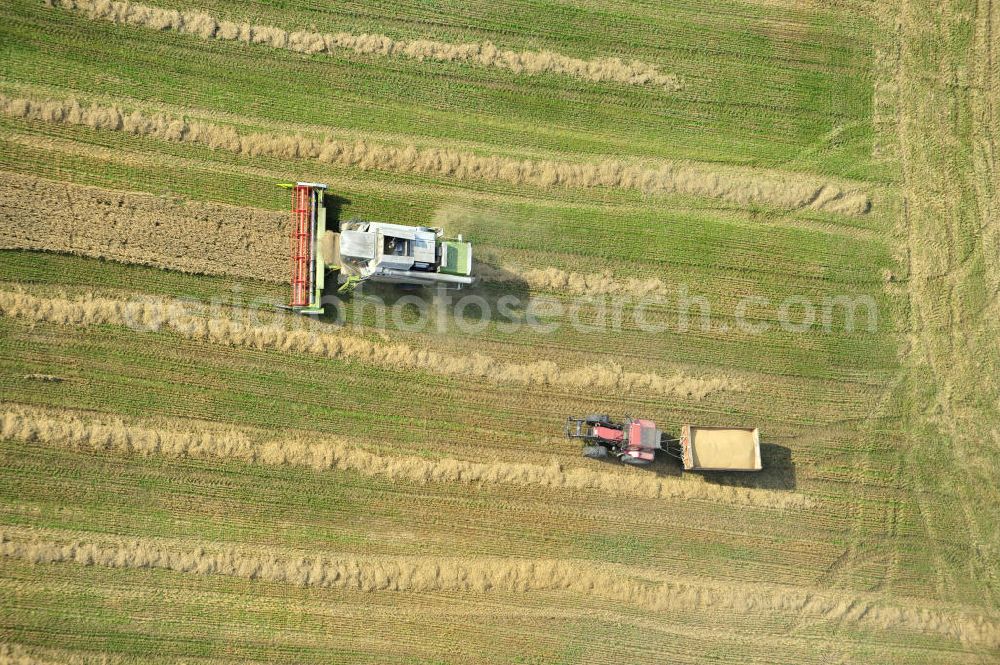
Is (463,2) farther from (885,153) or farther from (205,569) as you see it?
(205,569)

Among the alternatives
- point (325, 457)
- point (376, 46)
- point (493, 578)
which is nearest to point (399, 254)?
point (325, 457)

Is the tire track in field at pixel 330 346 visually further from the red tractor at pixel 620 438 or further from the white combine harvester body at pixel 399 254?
the white combine harvester body at pixel 399 254

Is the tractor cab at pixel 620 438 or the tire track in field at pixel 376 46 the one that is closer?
the tractor cab at pixel 620 438

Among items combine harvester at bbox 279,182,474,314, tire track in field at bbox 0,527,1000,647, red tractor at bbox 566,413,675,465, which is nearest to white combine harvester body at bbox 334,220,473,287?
combine harvester at bbox 279,182,474,314

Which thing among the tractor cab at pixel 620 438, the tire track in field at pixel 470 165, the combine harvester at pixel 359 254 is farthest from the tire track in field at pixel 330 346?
the tire track in field at pixel 470 165

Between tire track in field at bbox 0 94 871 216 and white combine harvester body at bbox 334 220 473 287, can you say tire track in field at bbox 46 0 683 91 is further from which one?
white combine harvester body at bbox 334 220 473 287
